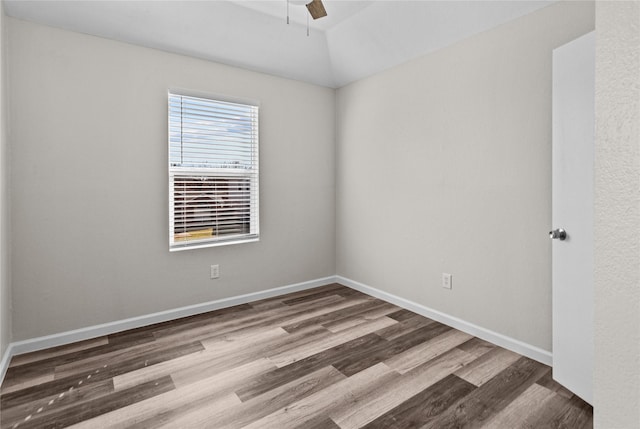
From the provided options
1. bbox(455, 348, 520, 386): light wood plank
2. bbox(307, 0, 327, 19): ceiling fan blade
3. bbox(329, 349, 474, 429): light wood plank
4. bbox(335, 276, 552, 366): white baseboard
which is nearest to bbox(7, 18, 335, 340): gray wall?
bbox(335, 276, 552, 366): white baseboard

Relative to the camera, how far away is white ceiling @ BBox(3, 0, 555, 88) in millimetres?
2438

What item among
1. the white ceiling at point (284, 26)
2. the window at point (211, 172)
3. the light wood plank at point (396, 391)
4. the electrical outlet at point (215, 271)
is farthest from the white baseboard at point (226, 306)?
the white ceiling at point (284, 26)

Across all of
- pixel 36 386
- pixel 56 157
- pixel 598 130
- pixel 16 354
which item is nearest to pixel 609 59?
pixel 598 130

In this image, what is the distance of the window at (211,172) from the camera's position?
3020 mm

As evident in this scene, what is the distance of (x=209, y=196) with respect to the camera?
127 inches

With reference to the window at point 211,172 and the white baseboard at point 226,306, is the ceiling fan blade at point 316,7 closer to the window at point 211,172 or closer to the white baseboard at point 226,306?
the window at point 211,172

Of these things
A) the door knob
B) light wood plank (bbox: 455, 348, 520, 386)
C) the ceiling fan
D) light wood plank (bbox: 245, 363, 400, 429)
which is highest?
the ceiling fan

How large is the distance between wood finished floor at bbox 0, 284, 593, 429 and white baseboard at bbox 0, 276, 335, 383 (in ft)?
0.22

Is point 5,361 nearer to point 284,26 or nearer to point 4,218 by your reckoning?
point 4,218

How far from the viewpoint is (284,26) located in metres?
3.08

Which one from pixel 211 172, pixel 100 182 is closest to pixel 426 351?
pixel 211 172

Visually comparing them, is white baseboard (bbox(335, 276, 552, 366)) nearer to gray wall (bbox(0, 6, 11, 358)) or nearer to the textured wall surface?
→ the textured wall surface

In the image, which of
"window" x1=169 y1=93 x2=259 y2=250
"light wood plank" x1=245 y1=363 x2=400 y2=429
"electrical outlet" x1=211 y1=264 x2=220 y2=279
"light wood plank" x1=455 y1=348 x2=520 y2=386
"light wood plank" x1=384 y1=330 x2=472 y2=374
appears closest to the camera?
"light wood plank" x1=245 y1=363 x2=400 y2=429

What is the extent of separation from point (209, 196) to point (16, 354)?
177 centimetres
